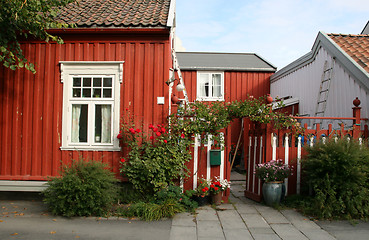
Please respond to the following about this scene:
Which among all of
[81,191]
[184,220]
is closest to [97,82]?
[81,191]

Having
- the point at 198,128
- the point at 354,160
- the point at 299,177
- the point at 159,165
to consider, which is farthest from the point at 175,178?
the point at 354,160

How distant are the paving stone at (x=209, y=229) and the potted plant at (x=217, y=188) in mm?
992

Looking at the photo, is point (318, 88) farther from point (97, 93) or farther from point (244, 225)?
point (97, 93)

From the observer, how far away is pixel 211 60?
53.3 feet

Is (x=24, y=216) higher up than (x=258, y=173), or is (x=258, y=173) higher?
(x=258, y=173)

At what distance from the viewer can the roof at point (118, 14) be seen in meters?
7.37

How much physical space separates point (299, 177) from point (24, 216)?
575cm

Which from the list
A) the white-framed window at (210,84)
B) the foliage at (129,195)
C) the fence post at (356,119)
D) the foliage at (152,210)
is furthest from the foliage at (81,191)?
the white-framed window at (210,84)

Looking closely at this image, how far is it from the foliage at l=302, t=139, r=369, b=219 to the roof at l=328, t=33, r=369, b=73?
235cm

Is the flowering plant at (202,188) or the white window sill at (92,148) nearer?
the flowering plant at (202,188)

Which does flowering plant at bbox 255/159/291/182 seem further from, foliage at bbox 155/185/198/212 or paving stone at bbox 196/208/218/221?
foliage at bbox 155/185/198/212

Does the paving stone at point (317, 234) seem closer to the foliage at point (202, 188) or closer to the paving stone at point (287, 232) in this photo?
the paving stone at point (287, 232)

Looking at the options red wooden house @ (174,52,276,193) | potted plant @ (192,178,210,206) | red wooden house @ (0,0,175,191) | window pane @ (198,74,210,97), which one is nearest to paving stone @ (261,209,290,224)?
potted plant @ (192,178,210,206)

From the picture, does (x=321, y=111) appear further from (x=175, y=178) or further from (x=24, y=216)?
(x=24, y=216)
